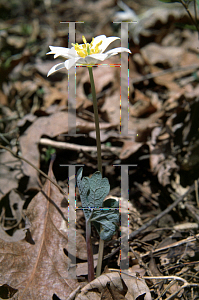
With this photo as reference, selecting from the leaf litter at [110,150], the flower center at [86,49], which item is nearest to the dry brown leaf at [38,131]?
the leaf litter at [110,150]

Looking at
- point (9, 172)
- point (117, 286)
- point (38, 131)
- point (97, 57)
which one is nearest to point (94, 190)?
point (117, 286)

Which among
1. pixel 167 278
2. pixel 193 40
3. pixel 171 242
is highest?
pixel 193 40

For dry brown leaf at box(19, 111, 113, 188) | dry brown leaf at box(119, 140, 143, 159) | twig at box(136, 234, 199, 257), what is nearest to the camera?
twig at box(136, 234, 199, 257)

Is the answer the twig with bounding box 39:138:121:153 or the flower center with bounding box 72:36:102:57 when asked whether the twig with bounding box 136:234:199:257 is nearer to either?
the twig with bounding box 39:138:121:153

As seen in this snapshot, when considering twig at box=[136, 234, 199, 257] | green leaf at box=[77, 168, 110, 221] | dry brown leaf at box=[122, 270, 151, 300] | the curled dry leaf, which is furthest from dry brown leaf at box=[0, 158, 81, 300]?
twig at box=[136, 234, 199, 257]

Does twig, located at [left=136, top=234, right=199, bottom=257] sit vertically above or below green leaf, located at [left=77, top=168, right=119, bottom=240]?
below

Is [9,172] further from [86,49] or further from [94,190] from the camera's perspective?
[86,49]

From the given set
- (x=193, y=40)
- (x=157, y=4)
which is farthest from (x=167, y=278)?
(x=157, y=4)

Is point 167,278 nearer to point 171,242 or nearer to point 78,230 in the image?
point 171,242
